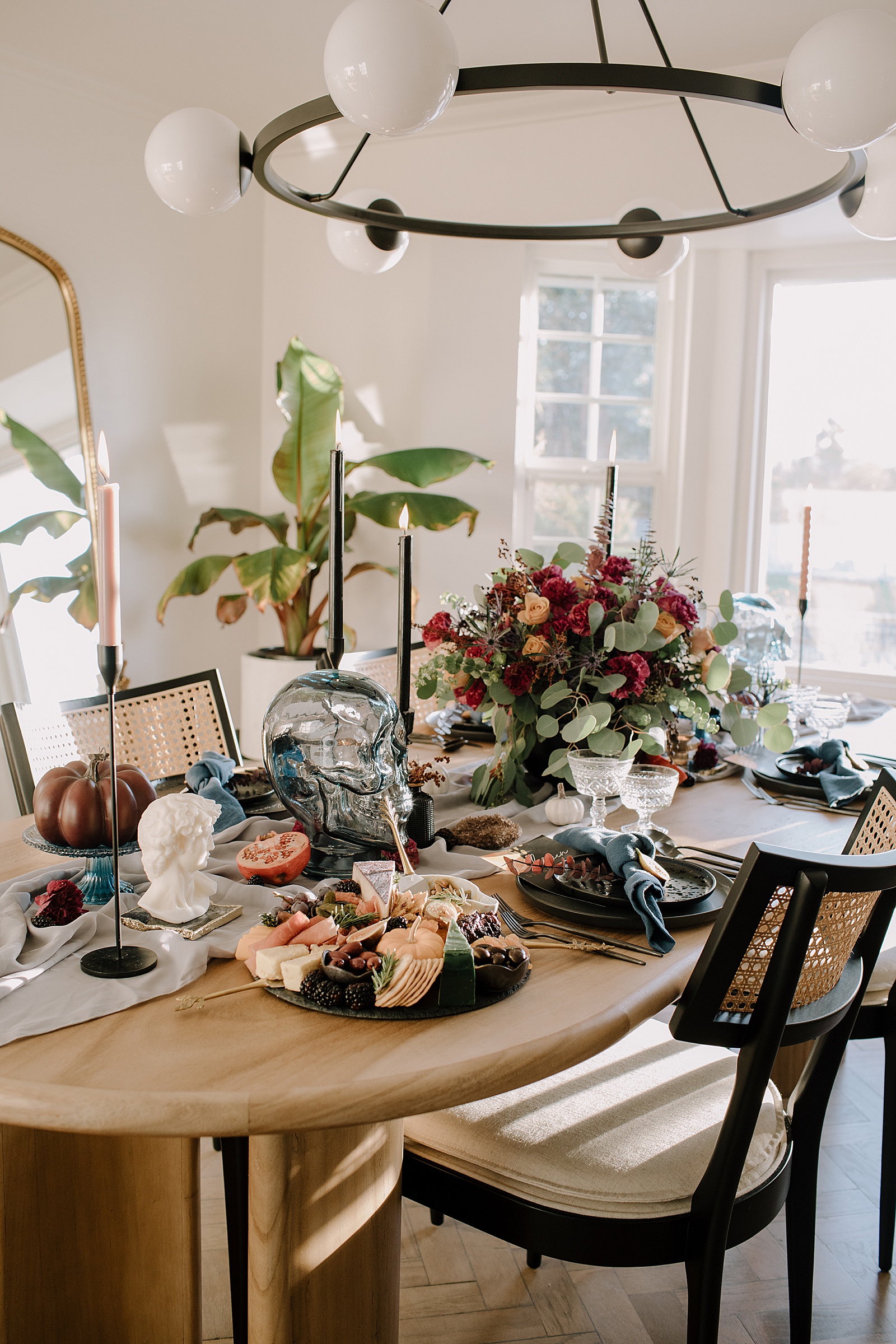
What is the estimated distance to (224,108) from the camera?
3904 millimetres

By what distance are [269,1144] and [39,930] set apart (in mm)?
325

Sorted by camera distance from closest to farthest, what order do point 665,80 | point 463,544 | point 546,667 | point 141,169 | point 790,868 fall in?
point 790,868, point 665,80, point 546,667, point 141,169, point 463,544

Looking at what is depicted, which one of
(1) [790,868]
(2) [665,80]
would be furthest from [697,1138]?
(2) [665,80]

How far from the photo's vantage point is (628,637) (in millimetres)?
1640

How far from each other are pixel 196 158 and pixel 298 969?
1.25 metres

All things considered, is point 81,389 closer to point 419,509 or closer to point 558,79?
point 419,509

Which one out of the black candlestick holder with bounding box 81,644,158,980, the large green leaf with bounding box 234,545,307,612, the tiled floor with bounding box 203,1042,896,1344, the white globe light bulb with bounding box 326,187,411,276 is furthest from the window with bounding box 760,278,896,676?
the black candlestick holder with bounding box 81,644,158,980

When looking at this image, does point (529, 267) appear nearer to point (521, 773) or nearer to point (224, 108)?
point (224, 108)

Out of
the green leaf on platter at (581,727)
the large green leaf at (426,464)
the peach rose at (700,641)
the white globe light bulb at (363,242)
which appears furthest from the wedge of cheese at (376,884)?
the large green leaf at (426,464)

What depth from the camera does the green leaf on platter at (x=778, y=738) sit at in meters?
1.82

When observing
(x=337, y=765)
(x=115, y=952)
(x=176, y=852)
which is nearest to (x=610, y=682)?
(x=337, y=765)

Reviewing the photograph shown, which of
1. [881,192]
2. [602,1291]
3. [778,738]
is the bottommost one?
[602,1291]

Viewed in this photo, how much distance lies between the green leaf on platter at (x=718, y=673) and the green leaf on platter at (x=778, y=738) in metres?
0.16

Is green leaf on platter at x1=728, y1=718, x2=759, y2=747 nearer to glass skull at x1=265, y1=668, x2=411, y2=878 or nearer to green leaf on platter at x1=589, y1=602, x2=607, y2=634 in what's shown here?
green leaf on platter at x1=589, y1=602, x2=607, y2=634
